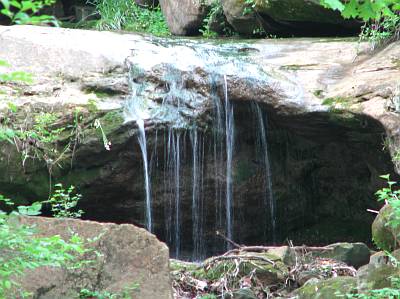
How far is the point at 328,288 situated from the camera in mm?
5910

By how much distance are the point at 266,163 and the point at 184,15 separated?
3.19 m

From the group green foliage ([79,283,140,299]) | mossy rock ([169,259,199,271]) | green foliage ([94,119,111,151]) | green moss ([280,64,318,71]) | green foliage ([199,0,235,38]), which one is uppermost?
green foliage ([199,0,235,38])

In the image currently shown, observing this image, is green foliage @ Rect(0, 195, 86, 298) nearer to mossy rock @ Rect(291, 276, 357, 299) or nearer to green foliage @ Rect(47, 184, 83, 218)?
mossy rock @ Rect(291, 276, 357, 299)

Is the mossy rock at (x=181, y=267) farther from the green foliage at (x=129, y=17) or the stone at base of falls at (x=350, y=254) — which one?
the green foliage at (x=129, y=17)

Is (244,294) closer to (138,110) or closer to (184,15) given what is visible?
(138,110)

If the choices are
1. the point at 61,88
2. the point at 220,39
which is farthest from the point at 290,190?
the point at 61,88

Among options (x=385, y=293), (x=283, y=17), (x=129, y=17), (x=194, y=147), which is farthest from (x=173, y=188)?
(x=129, y=17)

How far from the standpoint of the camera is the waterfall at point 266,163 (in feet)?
30.5

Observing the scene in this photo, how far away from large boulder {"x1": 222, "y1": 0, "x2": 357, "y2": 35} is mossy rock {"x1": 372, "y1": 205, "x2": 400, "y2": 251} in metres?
4.10

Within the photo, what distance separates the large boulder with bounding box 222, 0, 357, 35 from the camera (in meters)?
10.1

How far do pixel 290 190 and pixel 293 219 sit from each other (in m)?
0.43

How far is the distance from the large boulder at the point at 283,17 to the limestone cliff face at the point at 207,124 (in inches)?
14.9

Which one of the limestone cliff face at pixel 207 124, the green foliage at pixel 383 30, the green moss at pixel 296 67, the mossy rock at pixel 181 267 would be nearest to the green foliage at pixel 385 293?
the mossy rock at pixel 181 267

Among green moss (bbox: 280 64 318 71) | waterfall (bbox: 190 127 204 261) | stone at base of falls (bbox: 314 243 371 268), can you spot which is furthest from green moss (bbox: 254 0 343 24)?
stone at base of falls (bbox: 314 243 371 268)
